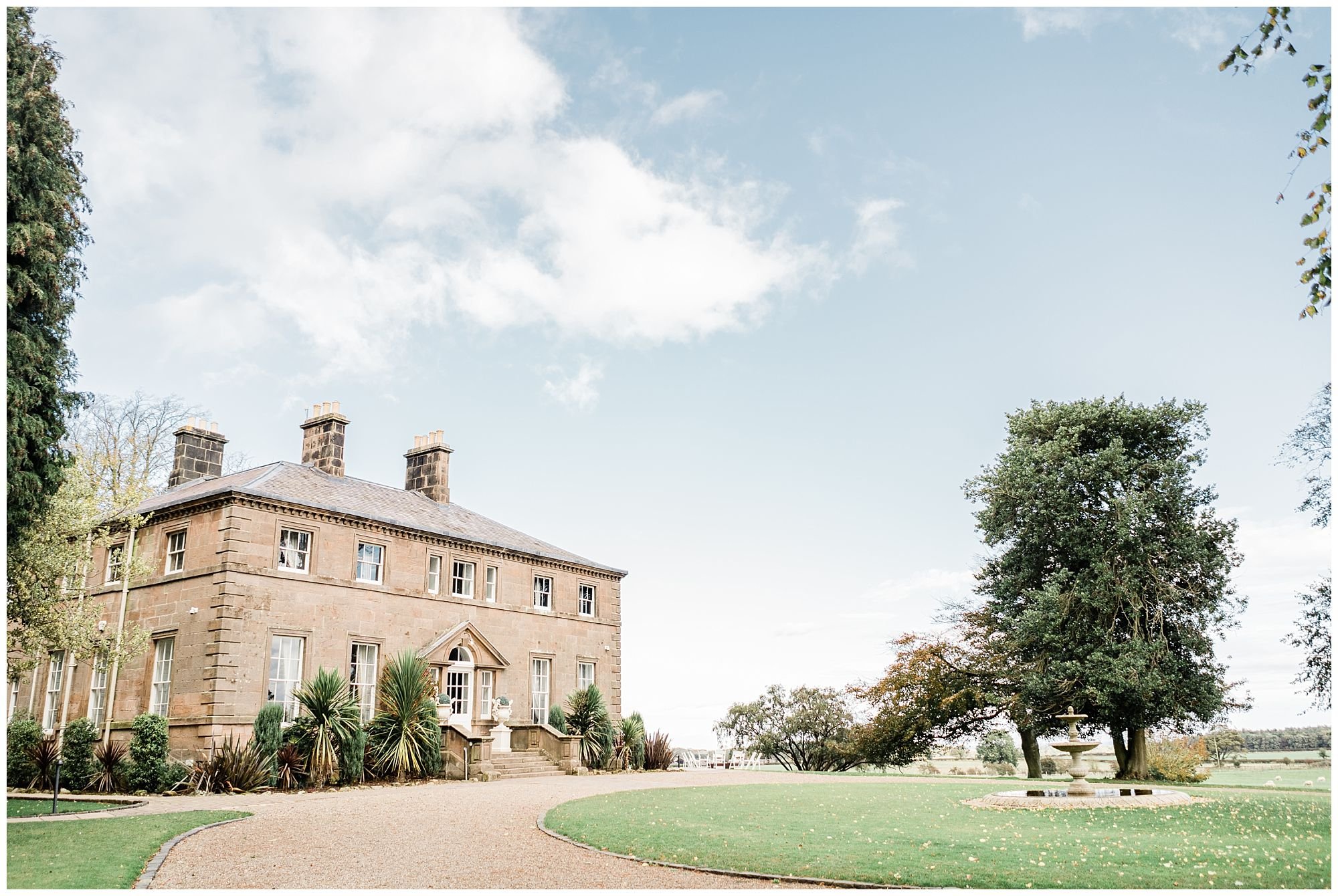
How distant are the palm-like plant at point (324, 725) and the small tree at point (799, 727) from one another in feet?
68.1

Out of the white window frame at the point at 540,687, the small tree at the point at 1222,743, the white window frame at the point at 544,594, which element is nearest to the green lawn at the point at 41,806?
the white window frame at the point at 540,687

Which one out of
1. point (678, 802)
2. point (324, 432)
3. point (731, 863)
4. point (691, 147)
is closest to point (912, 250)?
point (691, 147)

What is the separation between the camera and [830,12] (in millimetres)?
12461

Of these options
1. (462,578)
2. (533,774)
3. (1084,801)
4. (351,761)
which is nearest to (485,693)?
(462,578)

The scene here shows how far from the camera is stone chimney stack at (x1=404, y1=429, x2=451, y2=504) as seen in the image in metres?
32.0

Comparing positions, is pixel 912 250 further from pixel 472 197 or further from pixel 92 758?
pixel 92 758

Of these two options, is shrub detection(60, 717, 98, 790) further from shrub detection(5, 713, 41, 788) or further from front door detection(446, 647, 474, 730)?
front door detection(446, 647, 474, 730)

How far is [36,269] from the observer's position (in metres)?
12.3

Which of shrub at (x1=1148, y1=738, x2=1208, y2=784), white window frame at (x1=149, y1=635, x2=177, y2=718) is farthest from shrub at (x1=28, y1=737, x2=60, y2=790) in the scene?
shrub at (x1=1148, y1=738, x2=1208, y2=784)

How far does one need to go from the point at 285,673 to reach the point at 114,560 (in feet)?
21.8

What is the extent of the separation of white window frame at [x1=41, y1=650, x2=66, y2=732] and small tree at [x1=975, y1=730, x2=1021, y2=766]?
27566 millimetres

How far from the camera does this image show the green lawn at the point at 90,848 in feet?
29.4

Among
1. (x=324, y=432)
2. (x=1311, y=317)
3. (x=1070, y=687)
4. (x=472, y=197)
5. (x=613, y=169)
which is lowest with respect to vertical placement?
(x=1070, y=687)

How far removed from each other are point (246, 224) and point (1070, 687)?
2287 centimetres
